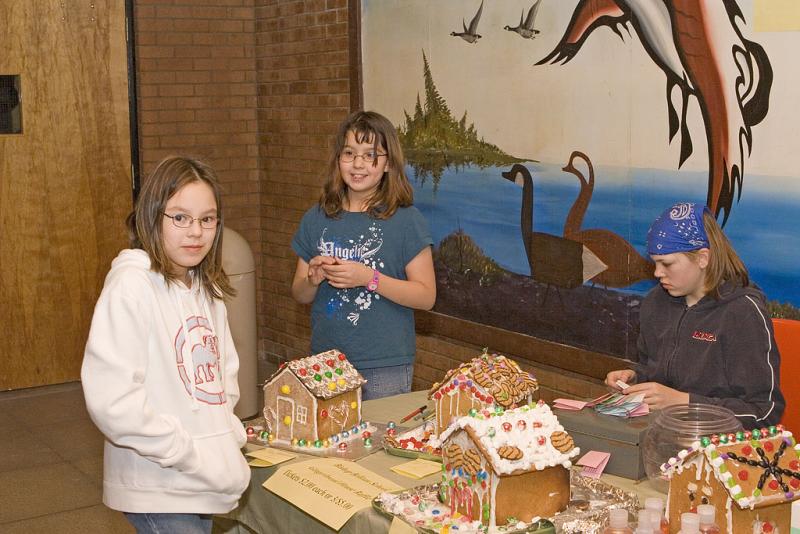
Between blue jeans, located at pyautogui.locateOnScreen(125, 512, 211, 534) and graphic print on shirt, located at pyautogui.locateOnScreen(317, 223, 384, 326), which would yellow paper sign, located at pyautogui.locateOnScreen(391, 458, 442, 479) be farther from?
graphic print on shirt, located at pyautogui.locateOnScreen(317, 223, 384, 326)

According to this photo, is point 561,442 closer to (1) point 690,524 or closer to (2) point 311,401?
(1) point 690,524

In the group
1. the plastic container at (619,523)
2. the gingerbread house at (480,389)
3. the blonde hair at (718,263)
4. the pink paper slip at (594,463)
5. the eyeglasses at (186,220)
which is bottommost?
the pink paper slip at (594,463)

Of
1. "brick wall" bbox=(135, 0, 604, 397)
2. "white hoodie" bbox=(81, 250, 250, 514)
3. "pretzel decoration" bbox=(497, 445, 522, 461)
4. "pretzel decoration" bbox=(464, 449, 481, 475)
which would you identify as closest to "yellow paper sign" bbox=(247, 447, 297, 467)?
"white hoodie" bbox=(81, 250, 250, 514)

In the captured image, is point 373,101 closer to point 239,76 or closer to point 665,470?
point 239,76

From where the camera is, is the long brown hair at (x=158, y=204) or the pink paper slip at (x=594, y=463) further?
the pink paper slip at (x=594, y=463)

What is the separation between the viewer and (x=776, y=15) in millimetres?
4016

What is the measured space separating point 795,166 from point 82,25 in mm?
5116

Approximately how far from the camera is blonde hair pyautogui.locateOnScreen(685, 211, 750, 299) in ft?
10.0

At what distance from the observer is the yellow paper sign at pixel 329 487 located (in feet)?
8.58

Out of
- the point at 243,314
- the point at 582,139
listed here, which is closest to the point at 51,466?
the point at 243,314

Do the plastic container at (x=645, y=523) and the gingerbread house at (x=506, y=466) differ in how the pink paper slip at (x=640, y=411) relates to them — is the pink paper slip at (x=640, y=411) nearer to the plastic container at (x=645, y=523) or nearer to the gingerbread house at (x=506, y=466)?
the gingerbread house at (x=506, y=466)

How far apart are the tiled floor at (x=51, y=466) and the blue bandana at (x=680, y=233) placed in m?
3.00

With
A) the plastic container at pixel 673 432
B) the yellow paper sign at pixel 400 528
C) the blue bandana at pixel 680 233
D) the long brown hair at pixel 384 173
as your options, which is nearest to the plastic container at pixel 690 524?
the plastic container at pixel 673 432

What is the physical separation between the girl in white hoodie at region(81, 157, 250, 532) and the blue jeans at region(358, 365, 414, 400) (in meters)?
1.11
